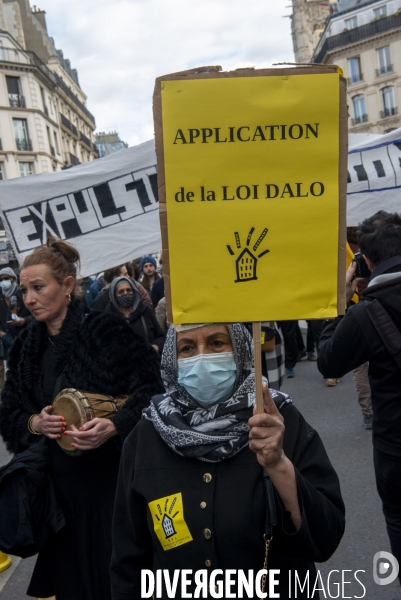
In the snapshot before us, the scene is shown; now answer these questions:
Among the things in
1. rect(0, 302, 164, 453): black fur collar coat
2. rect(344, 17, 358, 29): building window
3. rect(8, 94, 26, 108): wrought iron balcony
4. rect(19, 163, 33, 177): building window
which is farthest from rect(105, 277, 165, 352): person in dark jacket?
rect(344, 17, 358, 29): building window

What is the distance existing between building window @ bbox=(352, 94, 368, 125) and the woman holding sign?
47261mm

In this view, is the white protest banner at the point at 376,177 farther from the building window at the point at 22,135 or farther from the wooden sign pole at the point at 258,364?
the building window at the point at 22,135

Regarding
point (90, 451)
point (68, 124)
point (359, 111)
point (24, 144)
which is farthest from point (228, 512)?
point (68, 124)

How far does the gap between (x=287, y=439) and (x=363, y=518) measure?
108 inches

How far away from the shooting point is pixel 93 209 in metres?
5.40

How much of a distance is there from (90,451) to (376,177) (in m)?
4.28

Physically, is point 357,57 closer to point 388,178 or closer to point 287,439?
point 388,178

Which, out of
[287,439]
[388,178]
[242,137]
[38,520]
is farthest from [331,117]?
[388,178]

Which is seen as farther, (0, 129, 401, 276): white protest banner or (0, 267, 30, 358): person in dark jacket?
(0, 267, 30, 358): person in dark jacket

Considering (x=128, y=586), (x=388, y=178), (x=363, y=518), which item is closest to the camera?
(x=128, y=586)

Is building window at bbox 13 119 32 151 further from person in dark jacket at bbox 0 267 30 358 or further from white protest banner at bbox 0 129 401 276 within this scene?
white protest banner at bbox 0 129 401 276

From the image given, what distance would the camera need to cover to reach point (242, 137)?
68.5 inches

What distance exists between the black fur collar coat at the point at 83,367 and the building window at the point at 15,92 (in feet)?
147

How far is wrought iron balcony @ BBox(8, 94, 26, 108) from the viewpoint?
44.1 meters
